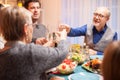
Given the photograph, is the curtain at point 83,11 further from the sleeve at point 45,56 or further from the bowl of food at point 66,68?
the sleeve at point 45,56

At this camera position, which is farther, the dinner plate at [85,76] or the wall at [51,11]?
the wall at [51,11]

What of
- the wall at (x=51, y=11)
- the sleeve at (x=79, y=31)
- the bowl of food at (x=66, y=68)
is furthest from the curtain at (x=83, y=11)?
the bowl of food at (x=66, y=68)

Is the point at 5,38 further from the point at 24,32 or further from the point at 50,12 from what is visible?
the point at 50,12

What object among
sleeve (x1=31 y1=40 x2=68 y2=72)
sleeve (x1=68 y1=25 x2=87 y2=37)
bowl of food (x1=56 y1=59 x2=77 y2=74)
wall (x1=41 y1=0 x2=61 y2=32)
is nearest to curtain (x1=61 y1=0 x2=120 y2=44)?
wall (x1=41 y1=0 x2=61 y2=32)

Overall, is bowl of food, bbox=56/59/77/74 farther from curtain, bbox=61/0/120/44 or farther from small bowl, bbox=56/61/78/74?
curtain, bbox=61/0/120/44

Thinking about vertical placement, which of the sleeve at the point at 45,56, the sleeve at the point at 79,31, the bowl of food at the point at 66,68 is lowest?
the bowl of food at the point at 66,68

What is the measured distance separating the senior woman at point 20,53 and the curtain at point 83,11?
2399 mm

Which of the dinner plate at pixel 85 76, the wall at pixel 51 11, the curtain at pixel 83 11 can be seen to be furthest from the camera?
the wall at pixel 51 11

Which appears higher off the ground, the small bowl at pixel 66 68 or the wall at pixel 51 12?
the wall at pixel 51 12

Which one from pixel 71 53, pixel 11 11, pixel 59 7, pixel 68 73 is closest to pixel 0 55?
pixel 11 11

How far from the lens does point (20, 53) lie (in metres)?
1.23

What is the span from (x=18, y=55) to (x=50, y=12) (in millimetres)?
2687

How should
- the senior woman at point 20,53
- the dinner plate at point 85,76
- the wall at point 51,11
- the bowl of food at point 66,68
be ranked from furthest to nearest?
1. the wall at point 51,11
2. the bowl of food at point 66,68
3. the dinner plate at point 85,76
4. the senior woman at point 20,53

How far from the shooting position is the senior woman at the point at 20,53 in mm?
1234
